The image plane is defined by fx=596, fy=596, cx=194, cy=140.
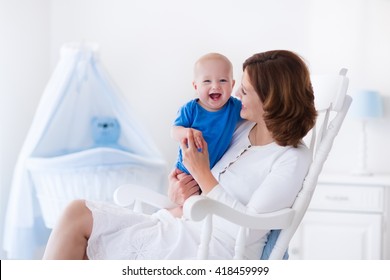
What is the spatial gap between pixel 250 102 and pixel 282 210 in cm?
32

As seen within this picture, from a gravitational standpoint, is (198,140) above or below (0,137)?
above

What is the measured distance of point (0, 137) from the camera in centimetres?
338

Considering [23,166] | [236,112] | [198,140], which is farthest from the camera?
[23,166]

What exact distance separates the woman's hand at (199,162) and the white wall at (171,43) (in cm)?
193

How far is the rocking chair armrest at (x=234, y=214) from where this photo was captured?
140cm

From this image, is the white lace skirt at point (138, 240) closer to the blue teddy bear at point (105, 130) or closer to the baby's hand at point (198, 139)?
the baby's hand at point (198, 139)

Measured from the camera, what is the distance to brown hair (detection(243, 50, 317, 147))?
1.62 m

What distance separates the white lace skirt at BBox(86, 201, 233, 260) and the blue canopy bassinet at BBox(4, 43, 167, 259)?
54.4 inches

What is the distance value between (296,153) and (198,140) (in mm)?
279

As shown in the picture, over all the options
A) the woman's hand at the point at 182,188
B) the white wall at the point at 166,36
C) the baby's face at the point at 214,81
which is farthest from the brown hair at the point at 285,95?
the white wall at the point at 166,36

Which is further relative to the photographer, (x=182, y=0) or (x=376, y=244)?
(x=182, y=0)

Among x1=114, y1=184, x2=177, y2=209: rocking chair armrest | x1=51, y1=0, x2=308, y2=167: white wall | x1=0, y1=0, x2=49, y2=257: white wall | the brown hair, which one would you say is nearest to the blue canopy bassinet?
x1=0, y1=0, x2=49, y2=257: white wall

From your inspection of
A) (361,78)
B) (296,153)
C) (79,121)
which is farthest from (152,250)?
(361,78)

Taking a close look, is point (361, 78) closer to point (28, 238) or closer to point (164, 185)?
point (164, 185)
